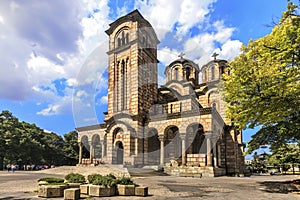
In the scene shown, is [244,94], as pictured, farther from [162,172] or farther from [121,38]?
[121,38]

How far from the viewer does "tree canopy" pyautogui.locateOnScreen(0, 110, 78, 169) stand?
4003 cm

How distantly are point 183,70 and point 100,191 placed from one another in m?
34.7

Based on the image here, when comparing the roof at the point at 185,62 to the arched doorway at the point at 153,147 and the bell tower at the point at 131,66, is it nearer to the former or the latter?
the bell tower at the point at 131,66

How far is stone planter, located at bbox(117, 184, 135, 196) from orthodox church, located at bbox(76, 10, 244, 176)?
1425cm

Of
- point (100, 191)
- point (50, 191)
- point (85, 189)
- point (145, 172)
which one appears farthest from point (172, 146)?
point (50, 191)

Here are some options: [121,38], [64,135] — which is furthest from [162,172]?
[64,135]

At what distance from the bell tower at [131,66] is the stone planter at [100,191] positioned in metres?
19.1

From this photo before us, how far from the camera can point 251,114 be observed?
1205 centimetres

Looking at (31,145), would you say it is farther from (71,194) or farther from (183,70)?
(71,194)

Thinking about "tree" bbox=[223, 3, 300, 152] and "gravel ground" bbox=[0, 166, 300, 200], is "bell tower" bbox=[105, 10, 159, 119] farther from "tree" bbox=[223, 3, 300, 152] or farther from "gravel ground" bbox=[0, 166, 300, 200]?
"tree" bbox=[223, 3, 300, 152]

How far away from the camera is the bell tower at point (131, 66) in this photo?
2978 cm

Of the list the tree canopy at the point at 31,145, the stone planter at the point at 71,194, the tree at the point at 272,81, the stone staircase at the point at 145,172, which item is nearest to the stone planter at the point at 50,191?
the stone planter at the point at 71,194

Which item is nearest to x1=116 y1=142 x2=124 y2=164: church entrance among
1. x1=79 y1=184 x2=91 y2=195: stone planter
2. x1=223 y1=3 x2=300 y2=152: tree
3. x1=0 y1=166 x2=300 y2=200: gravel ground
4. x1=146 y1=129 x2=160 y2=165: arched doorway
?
x1=146 y1=129 x2=160 y2=165: arched doorway

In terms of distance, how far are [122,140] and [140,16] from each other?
51.6ft
